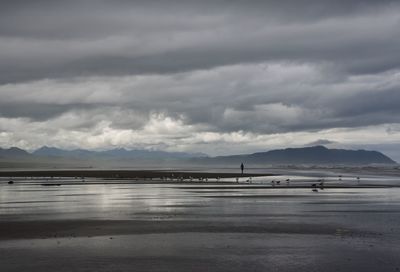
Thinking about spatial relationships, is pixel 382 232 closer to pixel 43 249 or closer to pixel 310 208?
pixel 310 208

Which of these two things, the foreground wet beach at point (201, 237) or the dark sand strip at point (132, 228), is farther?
the dark sand strip at point (132, 228)

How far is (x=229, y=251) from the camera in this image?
20.7 m

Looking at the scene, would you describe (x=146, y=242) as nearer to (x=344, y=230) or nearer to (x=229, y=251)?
(x=229, y=251)

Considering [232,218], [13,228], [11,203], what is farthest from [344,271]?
[11,203]

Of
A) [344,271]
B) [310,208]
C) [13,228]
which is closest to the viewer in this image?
[344,271]

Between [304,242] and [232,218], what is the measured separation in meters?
8.96

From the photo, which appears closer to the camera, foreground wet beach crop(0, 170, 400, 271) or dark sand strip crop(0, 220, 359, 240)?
foreground wet beach crop(0, 170, 400, 271)

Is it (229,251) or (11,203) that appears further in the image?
(11,203)

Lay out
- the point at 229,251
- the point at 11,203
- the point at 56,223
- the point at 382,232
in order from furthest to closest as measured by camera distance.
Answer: the point at 11,203 → the point at 56,223 → the point at 382,232 → the point at 229,251

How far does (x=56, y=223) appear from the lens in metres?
29.7

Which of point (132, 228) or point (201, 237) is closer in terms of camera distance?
point (201, 237)

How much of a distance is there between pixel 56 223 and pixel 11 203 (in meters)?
15.2

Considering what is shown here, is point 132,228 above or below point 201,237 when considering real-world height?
above

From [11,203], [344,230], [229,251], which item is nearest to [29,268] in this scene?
[229,251]
